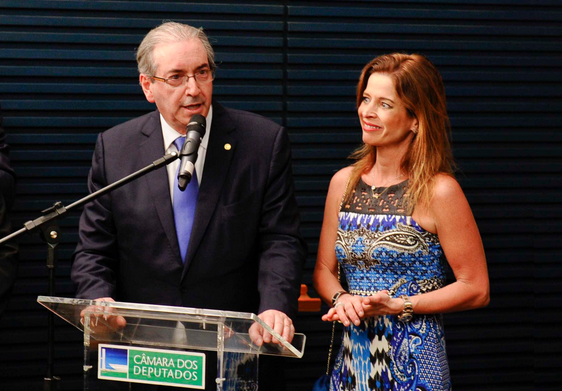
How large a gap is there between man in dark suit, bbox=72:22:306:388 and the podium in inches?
20.2

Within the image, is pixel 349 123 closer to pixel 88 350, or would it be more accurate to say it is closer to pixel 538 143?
pixel 538 143

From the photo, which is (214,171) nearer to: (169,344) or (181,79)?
(181,79)

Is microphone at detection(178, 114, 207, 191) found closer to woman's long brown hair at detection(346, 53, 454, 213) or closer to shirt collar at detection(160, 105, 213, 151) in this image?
shirt collar at detection(160, 105, 213, 151)

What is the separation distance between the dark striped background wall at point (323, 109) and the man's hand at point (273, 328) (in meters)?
1.65

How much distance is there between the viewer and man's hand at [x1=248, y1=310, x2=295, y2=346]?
1.87 m

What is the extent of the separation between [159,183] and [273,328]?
803 millimetres

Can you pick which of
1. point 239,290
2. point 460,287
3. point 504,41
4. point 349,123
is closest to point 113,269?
point 239,290

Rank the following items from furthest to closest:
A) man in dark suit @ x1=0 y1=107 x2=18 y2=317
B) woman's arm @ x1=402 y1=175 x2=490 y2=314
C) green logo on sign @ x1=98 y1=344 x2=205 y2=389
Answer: man in dark suit @ x1=0 y1=107 x2=18 y2=317
woman's arm @ x1=402 y1=175 x2=490 y2=314
green logo on sign @ x1=98 y1=344 x2=205 y2=389

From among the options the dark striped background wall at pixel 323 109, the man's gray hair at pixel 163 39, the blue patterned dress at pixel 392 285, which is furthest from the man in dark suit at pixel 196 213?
the dark striped background wall at pixel 323 109

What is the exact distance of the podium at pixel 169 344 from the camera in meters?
1.86

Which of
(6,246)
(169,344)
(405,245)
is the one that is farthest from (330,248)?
(6,246)

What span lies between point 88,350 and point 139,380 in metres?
0.20

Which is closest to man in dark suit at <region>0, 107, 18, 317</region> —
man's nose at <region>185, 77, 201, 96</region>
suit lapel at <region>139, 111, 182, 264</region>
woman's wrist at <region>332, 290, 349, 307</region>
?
suit lapel at <region>139, 111, 182, 264</region>

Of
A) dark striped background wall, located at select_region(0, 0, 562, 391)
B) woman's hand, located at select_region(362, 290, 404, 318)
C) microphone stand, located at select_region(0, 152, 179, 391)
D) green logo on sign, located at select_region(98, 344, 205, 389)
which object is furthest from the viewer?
dark striped background wall, located at select_region(0, 0, 562, 391)
